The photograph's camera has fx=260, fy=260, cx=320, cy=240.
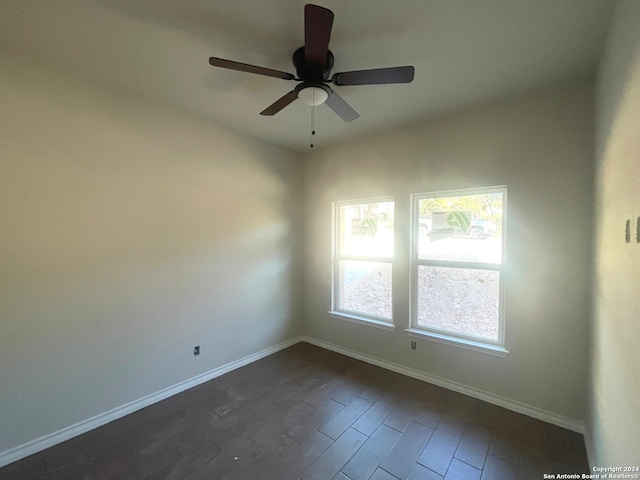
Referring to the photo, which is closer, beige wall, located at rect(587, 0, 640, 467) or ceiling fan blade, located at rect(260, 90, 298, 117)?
beige wall, located at rect(587, 0, 640, 467)

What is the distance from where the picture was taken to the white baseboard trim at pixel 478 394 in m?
2.15

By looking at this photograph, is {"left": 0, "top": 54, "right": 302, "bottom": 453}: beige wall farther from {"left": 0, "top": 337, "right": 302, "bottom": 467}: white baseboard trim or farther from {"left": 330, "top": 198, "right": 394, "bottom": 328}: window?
{"left": 330, "top": 198, "right": 394, "bottom": 328}: window

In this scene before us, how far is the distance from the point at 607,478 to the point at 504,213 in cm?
188

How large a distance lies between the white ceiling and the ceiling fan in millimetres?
223

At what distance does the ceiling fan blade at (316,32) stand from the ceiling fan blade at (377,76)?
15cm

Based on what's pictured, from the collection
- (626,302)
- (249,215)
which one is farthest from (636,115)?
(249,215)

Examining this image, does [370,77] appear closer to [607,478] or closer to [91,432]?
[607,478]

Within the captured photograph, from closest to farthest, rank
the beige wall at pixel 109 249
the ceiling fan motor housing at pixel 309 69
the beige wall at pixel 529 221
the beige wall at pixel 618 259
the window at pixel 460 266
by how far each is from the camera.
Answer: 1. the beige wall at pixel 618 259
2. the ceiling fan motor housing at pixel 309 69
3. the beige wall at pixel 109 249
4. the beige wall at pixel 529 221
5. the window at pixel 460 266

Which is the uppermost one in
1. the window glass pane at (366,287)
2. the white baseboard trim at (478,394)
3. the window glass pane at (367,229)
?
the window glass pane at (367,229)

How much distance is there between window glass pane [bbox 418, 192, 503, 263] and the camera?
2.55 m

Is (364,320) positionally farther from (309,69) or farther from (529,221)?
(309,69)

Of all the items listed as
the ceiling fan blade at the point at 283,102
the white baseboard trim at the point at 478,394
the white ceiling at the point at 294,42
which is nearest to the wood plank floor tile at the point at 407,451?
the white baseboard trim at the point at 478,394

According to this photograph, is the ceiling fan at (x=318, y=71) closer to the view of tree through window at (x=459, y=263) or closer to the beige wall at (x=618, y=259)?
the beige wall at (x=618, y=259)

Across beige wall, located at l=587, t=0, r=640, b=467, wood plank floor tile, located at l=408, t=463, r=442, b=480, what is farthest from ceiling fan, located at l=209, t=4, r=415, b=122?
wood plank floor tile, located at l=408, t=463, r=442, b=480
